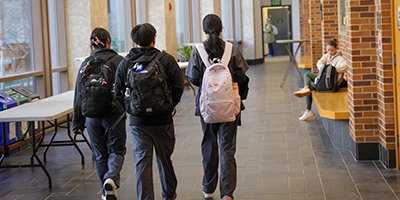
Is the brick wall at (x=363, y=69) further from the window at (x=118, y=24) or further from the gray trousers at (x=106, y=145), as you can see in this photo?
the window at (x=118, y=24)

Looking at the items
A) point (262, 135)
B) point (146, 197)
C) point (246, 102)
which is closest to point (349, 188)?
point (146, 197)

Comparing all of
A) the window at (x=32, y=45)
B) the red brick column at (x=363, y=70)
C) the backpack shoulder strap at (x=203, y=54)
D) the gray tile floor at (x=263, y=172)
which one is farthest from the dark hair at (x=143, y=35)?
the window at (x=32, y=45)

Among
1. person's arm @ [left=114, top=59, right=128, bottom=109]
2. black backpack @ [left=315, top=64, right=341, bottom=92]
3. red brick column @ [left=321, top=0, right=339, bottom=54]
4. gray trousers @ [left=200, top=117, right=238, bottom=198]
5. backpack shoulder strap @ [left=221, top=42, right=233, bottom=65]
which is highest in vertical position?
red brick column @ [left=321, top=0, right=339, bottom=54]

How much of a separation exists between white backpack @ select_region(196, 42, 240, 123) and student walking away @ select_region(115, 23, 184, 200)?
27cm

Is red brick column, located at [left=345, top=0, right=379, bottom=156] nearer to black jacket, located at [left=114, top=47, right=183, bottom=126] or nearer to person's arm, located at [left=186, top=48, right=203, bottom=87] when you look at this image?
person's arm, located at [left=186, top=48, right=203, bottom=87]

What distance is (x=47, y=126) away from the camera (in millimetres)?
8375

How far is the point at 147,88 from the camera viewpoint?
388cm

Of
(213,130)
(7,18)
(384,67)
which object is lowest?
(213,130)

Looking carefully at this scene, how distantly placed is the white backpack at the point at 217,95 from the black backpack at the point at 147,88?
421 millimetres

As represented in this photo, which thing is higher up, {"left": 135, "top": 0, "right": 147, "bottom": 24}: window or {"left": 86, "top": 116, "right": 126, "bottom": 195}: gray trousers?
{"left": 135, "top": 0, "right": 147, "bottom": 24}: window

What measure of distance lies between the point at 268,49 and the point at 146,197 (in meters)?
→ 22.1

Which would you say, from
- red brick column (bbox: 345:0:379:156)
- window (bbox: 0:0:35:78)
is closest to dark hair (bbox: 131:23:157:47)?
red brick column (bbox: 345:0:379:156)

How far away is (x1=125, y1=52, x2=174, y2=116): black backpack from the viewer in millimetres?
3869

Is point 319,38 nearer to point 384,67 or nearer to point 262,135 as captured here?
point 262,135
